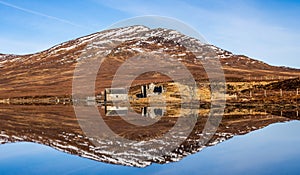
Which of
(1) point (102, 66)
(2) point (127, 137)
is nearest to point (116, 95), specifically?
(2) point (127, 137)

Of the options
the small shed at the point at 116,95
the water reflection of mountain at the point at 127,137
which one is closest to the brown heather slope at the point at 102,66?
the small shed at the point at 116,95

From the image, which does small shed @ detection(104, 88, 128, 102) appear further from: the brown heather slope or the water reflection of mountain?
the brown heather slope

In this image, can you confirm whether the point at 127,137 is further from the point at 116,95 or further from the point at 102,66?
the point at 102,66

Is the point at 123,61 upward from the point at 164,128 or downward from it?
upward

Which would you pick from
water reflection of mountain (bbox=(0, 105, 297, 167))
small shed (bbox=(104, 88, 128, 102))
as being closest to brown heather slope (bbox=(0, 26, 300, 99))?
small shed (bbox=(104, 88, 128, 102))

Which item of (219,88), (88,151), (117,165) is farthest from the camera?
(219,88)

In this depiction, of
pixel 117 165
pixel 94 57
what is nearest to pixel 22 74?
pixel 94 57

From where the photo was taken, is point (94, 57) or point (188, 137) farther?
point (94, 57)

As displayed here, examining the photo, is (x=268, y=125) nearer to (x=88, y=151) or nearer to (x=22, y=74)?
(x=88, y=151)

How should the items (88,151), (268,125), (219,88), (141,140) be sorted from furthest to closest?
(219,88)
(268,125)
(141,140)
(88,151)
